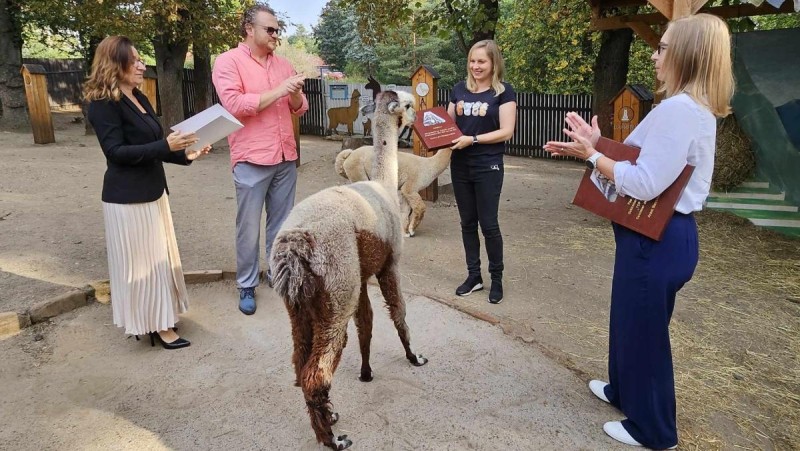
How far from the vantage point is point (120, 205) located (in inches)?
138

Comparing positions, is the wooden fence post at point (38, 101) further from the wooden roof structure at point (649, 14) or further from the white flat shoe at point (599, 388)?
the white flat shoe at point (599, 388)

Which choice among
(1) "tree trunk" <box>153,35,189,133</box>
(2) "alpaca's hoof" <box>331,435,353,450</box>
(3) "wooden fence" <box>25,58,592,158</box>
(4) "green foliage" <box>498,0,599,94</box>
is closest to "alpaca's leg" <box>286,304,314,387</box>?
(2) "alpaca's hoof" <box>331,435,353,450</box>

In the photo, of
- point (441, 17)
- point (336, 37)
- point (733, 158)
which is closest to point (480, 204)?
point (733, 158)

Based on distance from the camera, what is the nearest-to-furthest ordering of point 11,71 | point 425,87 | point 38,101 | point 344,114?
point 425,87 → point 38,101 → point 11,71 → point 344,114

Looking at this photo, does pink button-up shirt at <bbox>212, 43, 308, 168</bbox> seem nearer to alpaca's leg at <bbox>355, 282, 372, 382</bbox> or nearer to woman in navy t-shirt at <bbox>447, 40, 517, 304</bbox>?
woman in navy t-shirt at <bbox>447, 40, 517, 304</bbox>

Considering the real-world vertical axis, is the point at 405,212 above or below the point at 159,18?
below

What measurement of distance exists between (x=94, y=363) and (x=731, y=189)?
7.77 meters

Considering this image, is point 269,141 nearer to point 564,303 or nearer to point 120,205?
point 120,205

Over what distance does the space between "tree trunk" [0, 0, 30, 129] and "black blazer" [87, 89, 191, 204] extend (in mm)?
15388

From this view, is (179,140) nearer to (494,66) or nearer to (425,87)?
(494,66)

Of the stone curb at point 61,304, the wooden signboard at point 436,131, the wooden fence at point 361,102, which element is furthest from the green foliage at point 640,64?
the stone curb at point 61,304

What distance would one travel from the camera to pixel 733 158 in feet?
24.2

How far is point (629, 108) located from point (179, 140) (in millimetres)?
6015

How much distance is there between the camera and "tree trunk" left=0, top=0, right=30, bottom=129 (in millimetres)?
15508
